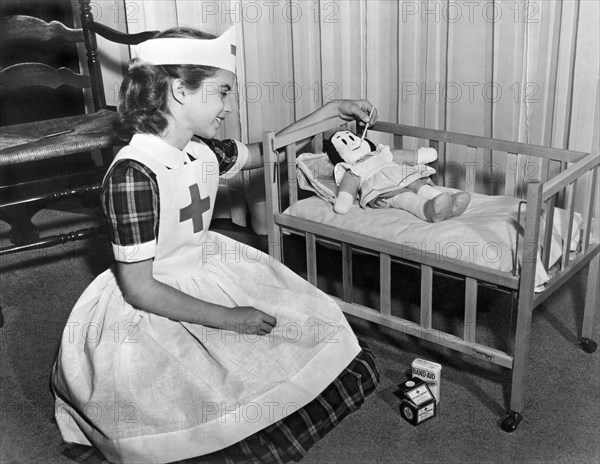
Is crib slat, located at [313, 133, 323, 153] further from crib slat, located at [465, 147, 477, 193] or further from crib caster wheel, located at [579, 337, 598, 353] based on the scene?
crib caster wheel, located at [579, 337, 598, 353]

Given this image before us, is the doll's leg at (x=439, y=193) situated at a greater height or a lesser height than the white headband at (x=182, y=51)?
lesser

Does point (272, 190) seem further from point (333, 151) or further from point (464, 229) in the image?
point (464, 229)

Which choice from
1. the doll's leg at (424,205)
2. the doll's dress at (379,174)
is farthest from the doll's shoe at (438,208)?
the doll's dress at (379,174)

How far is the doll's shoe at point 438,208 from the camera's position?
1.84 meters

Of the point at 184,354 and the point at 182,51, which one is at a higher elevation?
the point at 182,51

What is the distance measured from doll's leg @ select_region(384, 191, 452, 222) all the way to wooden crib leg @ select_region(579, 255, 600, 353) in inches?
15.4

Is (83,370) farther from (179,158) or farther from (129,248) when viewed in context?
(179,158)

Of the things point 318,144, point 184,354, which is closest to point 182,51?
point 184,354

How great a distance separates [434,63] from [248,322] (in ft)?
3.65

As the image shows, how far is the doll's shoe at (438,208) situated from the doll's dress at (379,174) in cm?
12

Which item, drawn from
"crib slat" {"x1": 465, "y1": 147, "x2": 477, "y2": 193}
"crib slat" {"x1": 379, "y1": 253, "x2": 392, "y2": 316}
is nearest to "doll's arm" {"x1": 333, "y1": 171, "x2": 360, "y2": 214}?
"crib slat" {"x1": 379, "y1": 253, "x2": 392, "y2": 316}

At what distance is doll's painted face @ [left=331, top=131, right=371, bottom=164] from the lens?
2.00 metres

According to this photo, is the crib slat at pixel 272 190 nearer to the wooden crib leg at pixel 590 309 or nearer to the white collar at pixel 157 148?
the white collar at pixel 157 148

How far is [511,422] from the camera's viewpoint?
5.47 feet
